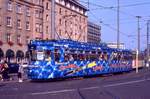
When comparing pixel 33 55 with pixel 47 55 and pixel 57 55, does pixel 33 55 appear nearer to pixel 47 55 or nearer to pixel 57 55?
pixel 47 55

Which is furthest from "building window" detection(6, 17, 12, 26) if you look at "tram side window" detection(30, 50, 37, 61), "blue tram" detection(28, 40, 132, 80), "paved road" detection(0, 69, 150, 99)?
"paved road" detection(0, 69, 150, 99)

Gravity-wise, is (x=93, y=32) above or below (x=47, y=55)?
above

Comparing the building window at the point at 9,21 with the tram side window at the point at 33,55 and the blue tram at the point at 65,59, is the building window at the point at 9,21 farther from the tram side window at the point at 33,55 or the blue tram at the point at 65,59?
the tram side window at the point at 33,55

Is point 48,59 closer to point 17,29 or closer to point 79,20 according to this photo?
point 17,29

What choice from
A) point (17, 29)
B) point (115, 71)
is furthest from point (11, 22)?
point (115, 71)

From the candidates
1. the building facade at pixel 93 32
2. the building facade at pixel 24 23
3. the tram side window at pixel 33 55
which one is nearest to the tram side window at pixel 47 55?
the tram side window at pixel 33 55

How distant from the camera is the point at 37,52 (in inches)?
1141

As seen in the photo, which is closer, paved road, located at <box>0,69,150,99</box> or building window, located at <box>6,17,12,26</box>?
paved road, located at <box>0,69,150,99</box>

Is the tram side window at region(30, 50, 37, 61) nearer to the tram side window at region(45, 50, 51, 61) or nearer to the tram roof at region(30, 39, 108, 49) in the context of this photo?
the tram roof at region(30, 39, 108, 49)

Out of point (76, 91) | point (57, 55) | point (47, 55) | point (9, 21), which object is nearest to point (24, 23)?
point (9, 21)

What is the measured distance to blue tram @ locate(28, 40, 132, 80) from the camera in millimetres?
28922

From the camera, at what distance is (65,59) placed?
3059cm

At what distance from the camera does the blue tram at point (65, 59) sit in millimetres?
28922

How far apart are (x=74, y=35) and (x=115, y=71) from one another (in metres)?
51.7
